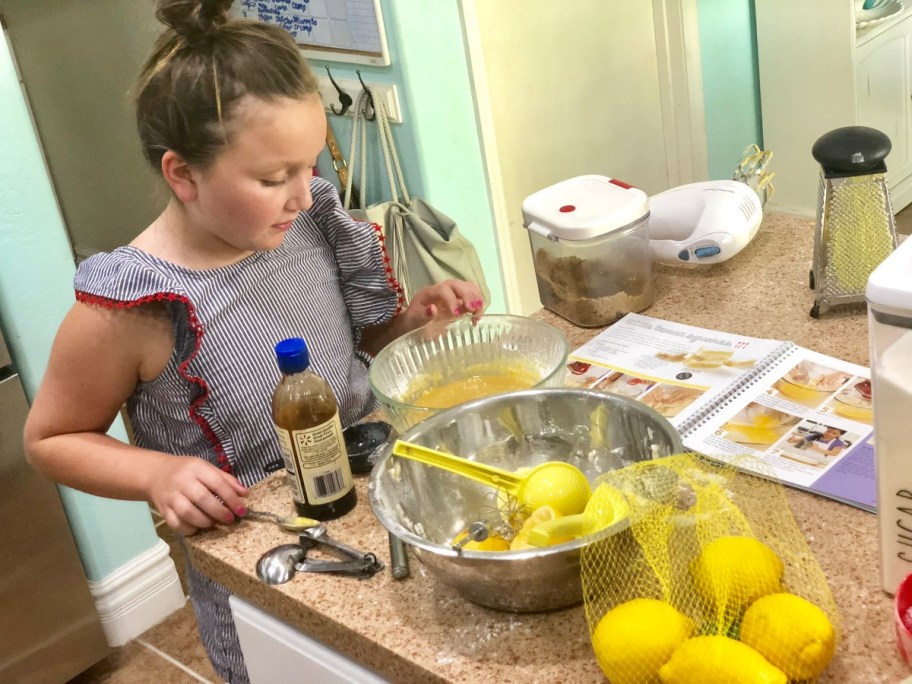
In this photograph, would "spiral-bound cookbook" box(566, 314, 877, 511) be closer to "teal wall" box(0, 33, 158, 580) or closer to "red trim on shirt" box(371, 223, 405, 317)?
"red trim on shirt" box(371, 223, 405, 317)

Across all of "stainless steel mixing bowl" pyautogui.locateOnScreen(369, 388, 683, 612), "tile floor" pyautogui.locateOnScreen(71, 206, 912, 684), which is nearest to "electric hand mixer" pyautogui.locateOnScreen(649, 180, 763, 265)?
"stainless steel mixing bowl" pyautogui.locateOnScreen(369, 388, 683, 612)

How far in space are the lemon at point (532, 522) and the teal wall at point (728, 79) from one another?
2.72m

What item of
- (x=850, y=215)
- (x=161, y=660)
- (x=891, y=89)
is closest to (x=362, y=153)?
(x=161, y=660)

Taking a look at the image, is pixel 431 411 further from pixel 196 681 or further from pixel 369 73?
pixel 369 73

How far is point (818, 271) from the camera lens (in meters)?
1.26

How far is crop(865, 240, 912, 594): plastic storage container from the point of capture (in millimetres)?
671

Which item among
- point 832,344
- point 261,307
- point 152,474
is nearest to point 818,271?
point 832,344

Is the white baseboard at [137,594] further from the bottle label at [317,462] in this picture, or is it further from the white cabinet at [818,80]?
the white cabinet at [818,80]

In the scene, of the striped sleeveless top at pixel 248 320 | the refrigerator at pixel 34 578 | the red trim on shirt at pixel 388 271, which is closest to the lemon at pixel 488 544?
the striped sleeveless top at pixel 248 320

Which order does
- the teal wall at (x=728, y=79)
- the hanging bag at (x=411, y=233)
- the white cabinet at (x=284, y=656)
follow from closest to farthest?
the white cabinet at (x=284, y=656)
the hanging bag at (x=411, y=233)
the teal wall at (x=728, y=79)

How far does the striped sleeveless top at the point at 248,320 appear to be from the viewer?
1115 millimetres

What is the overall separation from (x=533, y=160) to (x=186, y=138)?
1952 millimetres

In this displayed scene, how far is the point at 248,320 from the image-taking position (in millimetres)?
1187

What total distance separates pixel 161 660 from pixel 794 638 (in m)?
1.79
